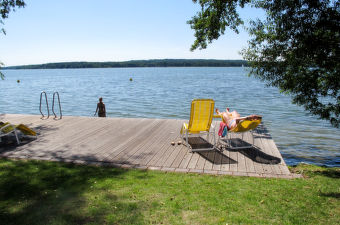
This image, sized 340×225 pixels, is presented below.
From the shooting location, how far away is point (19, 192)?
3.96 m

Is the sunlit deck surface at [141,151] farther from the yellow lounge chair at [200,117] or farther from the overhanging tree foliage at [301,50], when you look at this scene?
the overhanging tree foliage at [301,50]

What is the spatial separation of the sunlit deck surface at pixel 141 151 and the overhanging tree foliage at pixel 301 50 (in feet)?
5.12

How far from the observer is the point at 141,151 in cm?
617

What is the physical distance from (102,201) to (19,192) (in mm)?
1345

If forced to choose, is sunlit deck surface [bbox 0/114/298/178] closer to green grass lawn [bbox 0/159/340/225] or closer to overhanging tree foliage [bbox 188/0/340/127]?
green grass lawn [bbox 0/159/340/225]

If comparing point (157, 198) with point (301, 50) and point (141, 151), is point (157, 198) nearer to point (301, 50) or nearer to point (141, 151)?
point (141, 151)

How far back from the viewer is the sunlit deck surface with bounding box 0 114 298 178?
5.19m

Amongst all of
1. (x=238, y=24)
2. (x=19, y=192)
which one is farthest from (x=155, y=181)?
(x=238, y=24)

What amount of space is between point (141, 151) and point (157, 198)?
251cm

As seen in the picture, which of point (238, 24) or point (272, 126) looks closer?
point (238, 24)

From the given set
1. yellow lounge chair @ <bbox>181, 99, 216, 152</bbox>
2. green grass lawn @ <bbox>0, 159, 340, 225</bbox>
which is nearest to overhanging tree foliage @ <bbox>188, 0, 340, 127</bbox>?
yellow lounge chair @ <bbox>181, 99, 216, 152</bbox>

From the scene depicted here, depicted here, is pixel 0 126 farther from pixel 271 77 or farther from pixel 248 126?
pixel 271 77

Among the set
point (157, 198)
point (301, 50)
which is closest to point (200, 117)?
point (301, 50)

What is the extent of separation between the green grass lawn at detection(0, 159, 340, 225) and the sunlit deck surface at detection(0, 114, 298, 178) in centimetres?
44
